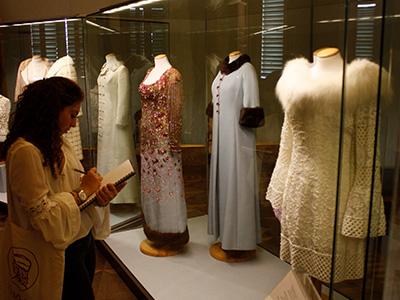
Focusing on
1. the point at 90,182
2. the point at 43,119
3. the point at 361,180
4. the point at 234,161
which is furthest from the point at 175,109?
the point at 361,180

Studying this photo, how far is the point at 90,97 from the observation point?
372 centimetres

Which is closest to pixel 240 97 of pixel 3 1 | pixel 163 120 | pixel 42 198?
pixel 163 120

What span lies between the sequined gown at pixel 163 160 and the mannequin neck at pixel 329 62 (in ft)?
4.04

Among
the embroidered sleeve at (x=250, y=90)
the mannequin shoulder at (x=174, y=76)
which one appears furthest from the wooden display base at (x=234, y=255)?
the mannequin shoulder at (x=174, y=76)

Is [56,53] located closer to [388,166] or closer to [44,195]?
[44,195]

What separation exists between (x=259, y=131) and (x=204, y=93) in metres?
0.80

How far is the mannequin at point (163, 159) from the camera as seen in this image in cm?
273

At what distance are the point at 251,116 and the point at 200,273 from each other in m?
1.01

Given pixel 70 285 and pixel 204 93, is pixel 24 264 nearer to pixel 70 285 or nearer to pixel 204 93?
pixel 70 285

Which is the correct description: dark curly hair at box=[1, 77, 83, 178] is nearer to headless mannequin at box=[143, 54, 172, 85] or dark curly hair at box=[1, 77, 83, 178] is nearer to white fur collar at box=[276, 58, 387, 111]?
white fur collar at box=[276, 58, 387, 111]

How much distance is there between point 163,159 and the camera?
2.79 metres

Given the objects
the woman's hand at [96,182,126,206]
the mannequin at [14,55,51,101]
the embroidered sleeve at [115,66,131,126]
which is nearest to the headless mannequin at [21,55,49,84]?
the mannequin at [14,55,51,101]

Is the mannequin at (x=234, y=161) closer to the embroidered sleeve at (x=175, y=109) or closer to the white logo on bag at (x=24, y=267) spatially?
the embroidered sleeve at (x=175, y=109)

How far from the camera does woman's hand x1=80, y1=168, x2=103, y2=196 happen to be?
1.69 meters
